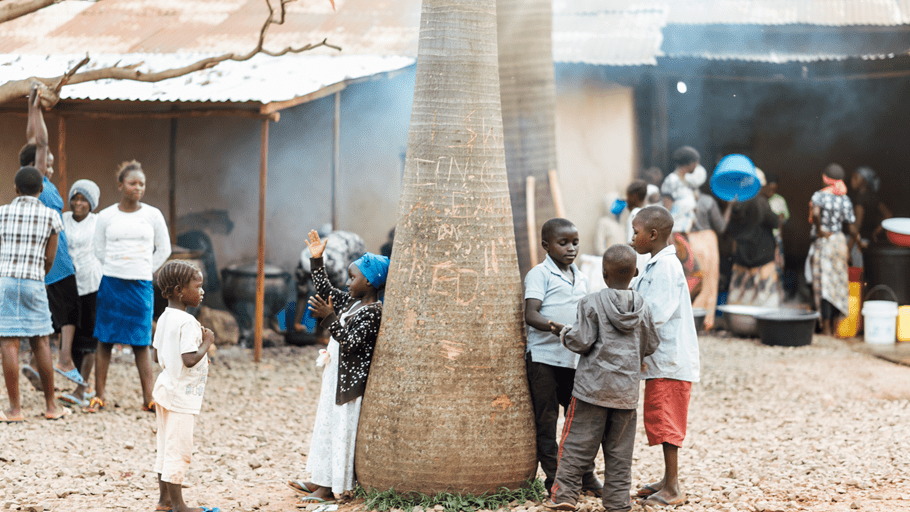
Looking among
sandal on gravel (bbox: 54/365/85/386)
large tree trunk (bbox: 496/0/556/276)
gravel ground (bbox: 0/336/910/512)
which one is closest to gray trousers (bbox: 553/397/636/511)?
gravel ground (bbox: 0/336/910/512)

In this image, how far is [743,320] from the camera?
32.4ft

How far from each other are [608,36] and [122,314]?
7.11m

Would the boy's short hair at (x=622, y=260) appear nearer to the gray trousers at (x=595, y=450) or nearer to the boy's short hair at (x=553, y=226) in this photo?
the boy's short hair at (x=553, y=226)

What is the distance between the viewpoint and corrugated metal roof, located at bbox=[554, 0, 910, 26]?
34.6 feet

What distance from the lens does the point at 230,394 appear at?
7.18 meters

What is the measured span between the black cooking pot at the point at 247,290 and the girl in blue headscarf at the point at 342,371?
5304 mm

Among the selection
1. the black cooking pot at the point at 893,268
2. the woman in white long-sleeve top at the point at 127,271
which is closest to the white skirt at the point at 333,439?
the woman in white long-sleeve top at the point at 127,271

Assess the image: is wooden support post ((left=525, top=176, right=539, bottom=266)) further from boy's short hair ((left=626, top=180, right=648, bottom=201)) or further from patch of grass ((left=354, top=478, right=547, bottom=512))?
patch of grass ((left=354, top=478, right=547, bottom=512))

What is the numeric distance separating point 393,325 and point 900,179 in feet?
A: 34.4

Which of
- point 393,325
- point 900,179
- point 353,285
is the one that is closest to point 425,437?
point 393,325

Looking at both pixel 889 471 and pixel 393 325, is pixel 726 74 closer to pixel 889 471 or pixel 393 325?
pixel 889 471

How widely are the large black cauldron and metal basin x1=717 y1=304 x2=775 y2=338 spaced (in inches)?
207

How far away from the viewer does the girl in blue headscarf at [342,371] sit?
4340 millimetres

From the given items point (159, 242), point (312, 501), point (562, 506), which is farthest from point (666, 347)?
point (159, 242)
